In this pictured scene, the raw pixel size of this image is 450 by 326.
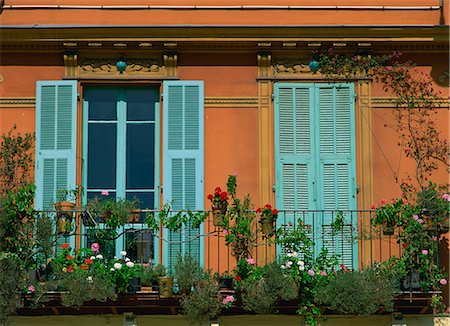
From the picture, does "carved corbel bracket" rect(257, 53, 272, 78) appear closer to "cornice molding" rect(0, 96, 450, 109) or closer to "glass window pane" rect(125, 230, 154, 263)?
"cornice molding" rect(0, 96, 450, 109)

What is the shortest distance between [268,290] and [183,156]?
2188 mm

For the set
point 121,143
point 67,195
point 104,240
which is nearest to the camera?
point 104,240

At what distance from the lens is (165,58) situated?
51.5 feet

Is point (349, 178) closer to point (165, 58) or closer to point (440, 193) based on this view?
point (440, 193)

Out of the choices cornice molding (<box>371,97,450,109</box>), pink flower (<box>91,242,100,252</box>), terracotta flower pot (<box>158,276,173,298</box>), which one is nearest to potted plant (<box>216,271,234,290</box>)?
terracotta flower pot (<box>158,276,173,298</box>)

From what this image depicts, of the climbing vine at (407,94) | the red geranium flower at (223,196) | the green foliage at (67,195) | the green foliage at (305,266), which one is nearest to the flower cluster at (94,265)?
the green foliage at (67,195)

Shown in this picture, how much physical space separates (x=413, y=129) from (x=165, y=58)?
123 inches

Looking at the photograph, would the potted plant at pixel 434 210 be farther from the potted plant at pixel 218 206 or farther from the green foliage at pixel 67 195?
the green foliage at pixel 67 195

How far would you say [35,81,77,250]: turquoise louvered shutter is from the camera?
1546 centimetres

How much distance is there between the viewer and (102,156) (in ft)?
51.6

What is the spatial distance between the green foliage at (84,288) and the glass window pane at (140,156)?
173cm

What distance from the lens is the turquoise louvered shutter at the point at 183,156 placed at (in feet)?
50.1

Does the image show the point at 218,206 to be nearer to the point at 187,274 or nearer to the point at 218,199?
the point at 218,199

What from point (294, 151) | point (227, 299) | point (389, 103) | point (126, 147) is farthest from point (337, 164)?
point (126, 147)
